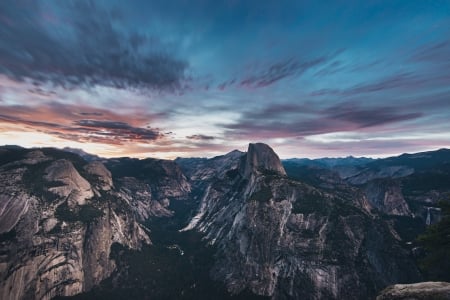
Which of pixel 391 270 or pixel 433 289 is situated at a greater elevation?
pixel 433 289

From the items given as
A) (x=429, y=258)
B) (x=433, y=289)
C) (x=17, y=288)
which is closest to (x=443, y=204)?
(x=429, y=258)

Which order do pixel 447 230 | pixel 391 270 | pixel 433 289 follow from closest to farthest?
1. pixel 433 289
2. pixel 447 230
3. pixel 391 270

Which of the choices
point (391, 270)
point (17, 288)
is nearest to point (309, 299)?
point (391, 270)

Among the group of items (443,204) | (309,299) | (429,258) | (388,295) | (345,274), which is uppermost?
(443,204)

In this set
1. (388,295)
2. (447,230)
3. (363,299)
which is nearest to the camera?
(388,295)

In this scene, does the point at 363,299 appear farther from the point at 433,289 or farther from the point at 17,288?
the point at 17,288

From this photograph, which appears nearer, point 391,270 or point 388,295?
point 388,295

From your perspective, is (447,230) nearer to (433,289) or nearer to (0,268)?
(433,289)
